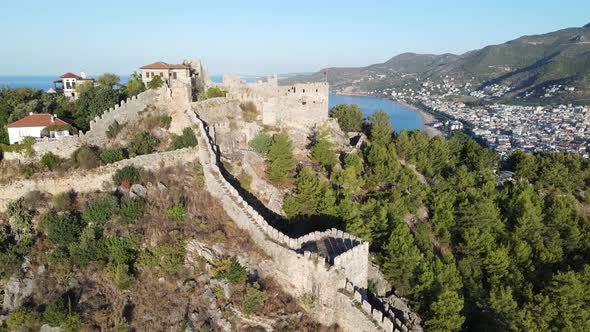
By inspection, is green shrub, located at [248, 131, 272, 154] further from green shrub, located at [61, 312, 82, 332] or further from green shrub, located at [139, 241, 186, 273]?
green shrub, located at [61, 312, 82, 332]

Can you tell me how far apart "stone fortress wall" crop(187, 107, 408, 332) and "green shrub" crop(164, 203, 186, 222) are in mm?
2601

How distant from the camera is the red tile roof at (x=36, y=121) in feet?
74.6

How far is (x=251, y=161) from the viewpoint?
26.8 m

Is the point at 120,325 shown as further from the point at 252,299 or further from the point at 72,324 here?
the point at 252,299

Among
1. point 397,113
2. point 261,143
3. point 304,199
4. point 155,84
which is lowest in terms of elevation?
point 397,113

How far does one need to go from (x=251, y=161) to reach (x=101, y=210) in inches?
407

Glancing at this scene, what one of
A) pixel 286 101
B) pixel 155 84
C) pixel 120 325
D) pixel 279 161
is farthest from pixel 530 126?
pixel 120 325

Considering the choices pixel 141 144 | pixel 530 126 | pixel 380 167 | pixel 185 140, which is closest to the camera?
pixel 141 144

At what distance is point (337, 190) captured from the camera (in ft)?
89.1

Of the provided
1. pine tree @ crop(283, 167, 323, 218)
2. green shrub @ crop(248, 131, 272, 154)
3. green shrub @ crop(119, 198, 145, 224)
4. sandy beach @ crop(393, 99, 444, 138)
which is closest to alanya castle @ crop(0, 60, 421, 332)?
green shrub @ crop(248, 131, 272, 154)

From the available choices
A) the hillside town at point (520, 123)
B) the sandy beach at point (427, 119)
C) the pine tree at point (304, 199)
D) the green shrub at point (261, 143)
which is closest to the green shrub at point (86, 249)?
the pine tree at point (304, 199)

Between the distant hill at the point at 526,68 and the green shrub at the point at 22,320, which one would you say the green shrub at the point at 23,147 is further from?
the distant hill at the point at 526,68

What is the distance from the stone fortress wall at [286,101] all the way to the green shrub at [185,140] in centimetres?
753

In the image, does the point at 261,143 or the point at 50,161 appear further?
the point at 261,143
